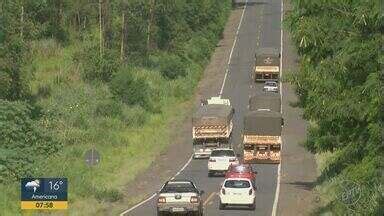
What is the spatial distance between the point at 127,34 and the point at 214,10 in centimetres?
3049

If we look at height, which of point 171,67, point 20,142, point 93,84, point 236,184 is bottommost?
point 171,67

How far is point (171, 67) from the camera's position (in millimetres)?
93312

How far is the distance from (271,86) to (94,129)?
106 ft

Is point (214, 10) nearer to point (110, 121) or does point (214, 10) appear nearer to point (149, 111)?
point (149, 111)

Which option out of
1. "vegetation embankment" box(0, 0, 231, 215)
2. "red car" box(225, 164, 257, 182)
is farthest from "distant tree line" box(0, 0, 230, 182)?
"red car" box(225, 164, 257, 182)

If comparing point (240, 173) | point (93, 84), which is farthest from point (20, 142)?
point (93, 84)

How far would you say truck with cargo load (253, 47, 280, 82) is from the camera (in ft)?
313

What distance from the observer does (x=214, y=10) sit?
126m

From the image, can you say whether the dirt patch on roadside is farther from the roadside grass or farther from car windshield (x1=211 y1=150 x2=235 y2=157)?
car windshield (x1=211 y1=150 x2=235 y2=157)

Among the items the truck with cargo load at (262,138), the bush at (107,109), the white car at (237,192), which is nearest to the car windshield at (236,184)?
the white car at (237,192)

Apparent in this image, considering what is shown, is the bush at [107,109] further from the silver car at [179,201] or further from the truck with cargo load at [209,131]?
the silver car at [179,201]
